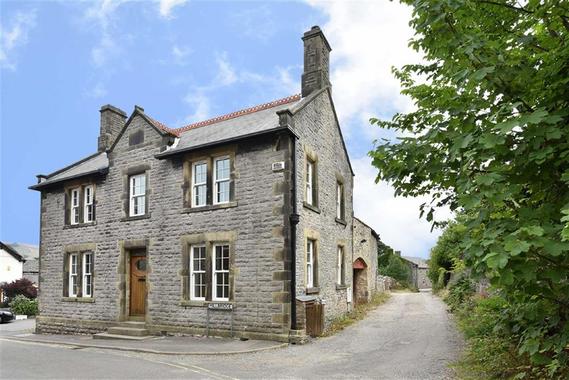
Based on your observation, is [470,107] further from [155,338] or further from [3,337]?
[3,337]

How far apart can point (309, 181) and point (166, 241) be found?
5540mm

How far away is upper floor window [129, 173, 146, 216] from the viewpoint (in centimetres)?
1773

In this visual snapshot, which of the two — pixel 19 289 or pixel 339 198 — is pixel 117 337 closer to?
pixel 339 198

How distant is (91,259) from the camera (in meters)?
19.1

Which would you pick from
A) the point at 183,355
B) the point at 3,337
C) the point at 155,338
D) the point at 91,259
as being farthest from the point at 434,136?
the point at 3,337

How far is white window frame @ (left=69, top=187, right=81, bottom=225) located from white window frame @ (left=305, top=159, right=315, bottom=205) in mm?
10312

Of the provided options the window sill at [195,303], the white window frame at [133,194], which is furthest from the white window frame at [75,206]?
the window sill at [195,303]

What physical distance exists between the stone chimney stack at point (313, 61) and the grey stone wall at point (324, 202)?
0.50 meters

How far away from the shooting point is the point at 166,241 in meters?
16.5

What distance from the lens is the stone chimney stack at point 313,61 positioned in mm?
17906

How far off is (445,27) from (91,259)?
17.4m

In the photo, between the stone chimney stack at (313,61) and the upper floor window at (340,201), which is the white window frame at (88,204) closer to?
the stone chimney stack at (313,61)

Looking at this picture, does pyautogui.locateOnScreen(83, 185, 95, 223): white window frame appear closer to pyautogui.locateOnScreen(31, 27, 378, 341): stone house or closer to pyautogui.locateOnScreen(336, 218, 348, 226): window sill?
pyautogui.locateOnScreen(31, 27, 378, 341): stone house

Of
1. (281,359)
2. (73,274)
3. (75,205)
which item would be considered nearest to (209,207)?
(281,359)
